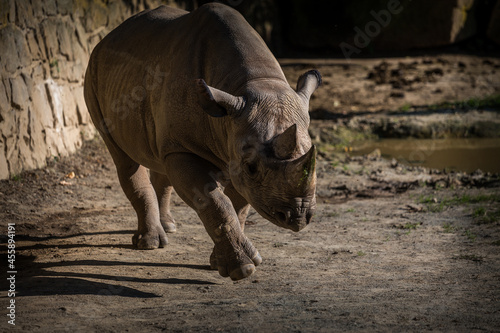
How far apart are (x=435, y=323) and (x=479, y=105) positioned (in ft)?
26.2

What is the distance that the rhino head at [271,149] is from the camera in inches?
151

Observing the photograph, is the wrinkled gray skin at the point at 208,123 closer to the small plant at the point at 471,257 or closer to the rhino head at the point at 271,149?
the rhino head at the point at 271,149

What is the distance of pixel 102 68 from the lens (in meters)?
5.90

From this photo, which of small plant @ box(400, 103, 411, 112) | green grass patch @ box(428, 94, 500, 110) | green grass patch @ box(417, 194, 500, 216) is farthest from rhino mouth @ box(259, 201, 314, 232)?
green grass patch @ box(428, 94, 500, 110)

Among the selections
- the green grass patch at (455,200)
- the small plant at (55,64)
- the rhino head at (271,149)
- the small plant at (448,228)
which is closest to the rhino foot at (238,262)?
the rhino head at (271,149)

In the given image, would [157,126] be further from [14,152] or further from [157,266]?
[14,152]

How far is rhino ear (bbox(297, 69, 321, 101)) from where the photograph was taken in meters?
4.59

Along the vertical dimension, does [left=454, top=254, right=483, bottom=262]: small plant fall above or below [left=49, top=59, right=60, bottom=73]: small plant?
below

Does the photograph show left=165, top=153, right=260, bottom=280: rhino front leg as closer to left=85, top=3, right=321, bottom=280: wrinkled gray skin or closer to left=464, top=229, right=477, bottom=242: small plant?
left=85, top=3, right=321, bottom=280: wrinkled gray skin

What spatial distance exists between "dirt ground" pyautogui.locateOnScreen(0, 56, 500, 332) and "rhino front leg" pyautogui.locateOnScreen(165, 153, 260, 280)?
22 cm

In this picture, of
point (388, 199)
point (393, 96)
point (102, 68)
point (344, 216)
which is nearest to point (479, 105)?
point (393, 96)

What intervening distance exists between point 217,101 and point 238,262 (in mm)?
1008

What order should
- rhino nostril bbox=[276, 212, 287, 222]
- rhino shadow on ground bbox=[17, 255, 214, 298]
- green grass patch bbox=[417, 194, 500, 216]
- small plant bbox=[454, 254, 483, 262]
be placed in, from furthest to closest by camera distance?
green grass patch bbox=[417, 194, 500, 216]
small plant bbox=[454, 254, 483, 262]
rhino shadow on ground bbox=[17, 255, 214, 298]
rhino nostril bbox=[276, 212, 287, 222]

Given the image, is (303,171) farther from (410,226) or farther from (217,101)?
(410,226)
